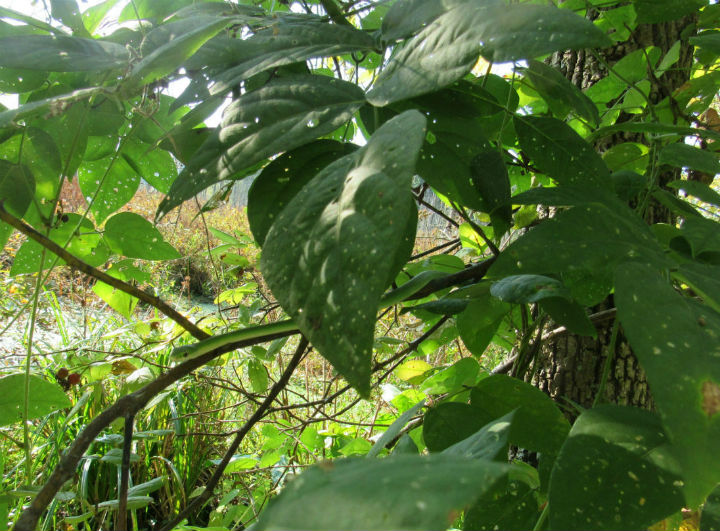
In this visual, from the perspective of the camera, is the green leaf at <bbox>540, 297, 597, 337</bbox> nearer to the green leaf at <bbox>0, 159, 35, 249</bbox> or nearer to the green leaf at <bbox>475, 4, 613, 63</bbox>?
the green leaf at <bbox>475, 4, 613, 63</bbox>

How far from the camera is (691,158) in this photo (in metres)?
0.43

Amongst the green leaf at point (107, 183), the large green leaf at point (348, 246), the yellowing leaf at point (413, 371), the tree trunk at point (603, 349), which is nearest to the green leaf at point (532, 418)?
the large green leaf at point (348, 246)

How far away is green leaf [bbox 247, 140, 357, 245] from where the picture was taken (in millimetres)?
367

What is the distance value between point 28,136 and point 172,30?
175mm

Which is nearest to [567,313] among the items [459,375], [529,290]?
[529,290]

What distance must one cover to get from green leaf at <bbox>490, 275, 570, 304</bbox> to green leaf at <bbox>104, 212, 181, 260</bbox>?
0.36 metres

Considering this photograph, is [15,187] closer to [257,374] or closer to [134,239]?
[134,239]

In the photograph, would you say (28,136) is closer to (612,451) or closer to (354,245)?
(354,245)

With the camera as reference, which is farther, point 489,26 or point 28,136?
point 28,136

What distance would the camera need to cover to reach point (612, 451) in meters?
0.24

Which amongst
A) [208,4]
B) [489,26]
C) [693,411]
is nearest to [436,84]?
[489,26]

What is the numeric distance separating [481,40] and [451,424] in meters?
0.29

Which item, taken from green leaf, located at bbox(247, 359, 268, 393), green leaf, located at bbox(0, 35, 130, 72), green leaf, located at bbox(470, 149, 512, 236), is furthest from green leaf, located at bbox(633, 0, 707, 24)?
green leaf, located at bbox(247, 359, 268, 393)

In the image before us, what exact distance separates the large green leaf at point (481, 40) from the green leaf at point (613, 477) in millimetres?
176
